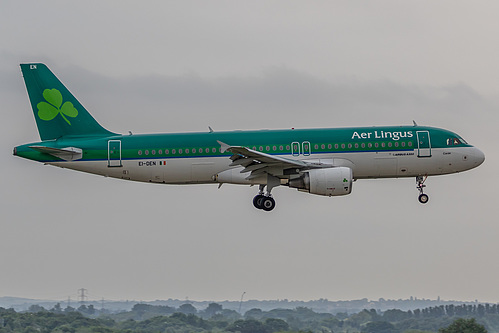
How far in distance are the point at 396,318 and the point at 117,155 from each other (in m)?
66.7

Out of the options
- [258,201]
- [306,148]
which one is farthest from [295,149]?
[258,201]

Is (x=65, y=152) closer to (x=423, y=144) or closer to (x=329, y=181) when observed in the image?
(x=329, y=181)

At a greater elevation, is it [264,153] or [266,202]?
→ [264,153]

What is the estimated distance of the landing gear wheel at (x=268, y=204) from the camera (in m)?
58.6

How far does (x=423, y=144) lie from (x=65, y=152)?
23.2m

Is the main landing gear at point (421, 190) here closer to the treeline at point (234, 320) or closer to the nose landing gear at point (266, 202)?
the nose landing gear at point (266, 202)

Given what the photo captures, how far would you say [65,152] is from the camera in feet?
193

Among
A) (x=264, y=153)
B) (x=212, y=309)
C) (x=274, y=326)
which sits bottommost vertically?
(x=274, y=326)

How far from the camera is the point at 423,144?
193 ft

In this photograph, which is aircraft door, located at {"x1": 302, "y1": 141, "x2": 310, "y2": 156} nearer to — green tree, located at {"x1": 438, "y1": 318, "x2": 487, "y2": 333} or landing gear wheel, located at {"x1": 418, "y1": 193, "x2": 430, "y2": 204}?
landing gear wheel, located at {"x1": 418, "y1": 193, "x2": 430, "y2": 204}

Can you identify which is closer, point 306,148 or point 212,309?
point 306,148

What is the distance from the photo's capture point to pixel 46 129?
61625 millimetres

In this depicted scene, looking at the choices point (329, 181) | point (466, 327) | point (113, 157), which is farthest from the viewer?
point (466, 327)

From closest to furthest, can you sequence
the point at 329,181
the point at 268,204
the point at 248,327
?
the point at 329,181
the point at 268,204
the point at 248,327
